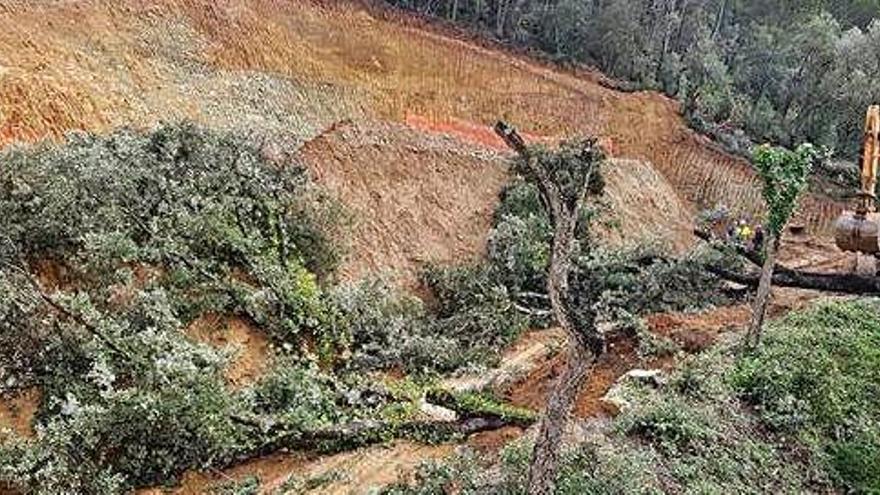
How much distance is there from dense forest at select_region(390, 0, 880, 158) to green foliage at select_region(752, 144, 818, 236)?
20.0m

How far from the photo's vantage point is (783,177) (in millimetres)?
15922

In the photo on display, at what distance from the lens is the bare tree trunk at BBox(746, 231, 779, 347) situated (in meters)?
16.1

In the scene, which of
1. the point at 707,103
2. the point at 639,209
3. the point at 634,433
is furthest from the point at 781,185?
the point at 707,103

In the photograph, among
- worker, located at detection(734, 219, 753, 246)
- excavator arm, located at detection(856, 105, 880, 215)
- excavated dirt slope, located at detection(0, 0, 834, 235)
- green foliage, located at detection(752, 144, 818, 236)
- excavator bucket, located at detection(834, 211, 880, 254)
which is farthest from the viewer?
worker, located at detection(734, 219, 753, 246)

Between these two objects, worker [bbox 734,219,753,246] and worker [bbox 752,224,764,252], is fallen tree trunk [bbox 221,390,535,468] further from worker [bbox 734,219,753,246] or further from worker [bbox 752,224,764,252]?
worker [bbox 752,224,764,252]

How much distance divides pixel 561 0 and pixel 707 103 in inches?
287

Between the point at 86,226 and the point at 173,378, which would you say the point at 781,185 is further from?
the point at 86,226

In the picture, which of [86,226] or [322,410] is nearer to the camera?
[322,410]

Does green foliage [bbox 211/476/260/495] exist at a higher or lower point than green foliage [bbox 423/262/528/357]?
higher

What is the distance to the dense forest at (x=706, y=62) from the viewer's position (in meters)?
37.9

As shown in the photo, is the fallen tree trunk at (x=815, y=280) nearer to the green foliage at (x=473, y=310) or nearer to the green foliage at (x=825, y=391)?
the green foliage at (x=825, y=391)

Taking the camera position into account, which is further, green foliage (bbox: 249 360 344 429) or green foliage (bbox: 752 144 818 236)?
green foliage (bbox: 752 144 818 236)

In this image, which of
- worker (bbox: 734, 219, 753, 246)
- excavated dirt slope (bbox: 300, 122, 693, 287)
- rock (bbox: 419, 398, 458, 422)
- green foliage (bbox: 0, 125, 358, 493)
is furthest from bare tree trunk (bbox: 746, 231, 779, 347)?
worker (bbox: 734, 219, 753, 246)

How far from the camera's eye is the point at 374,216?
78.3ft
